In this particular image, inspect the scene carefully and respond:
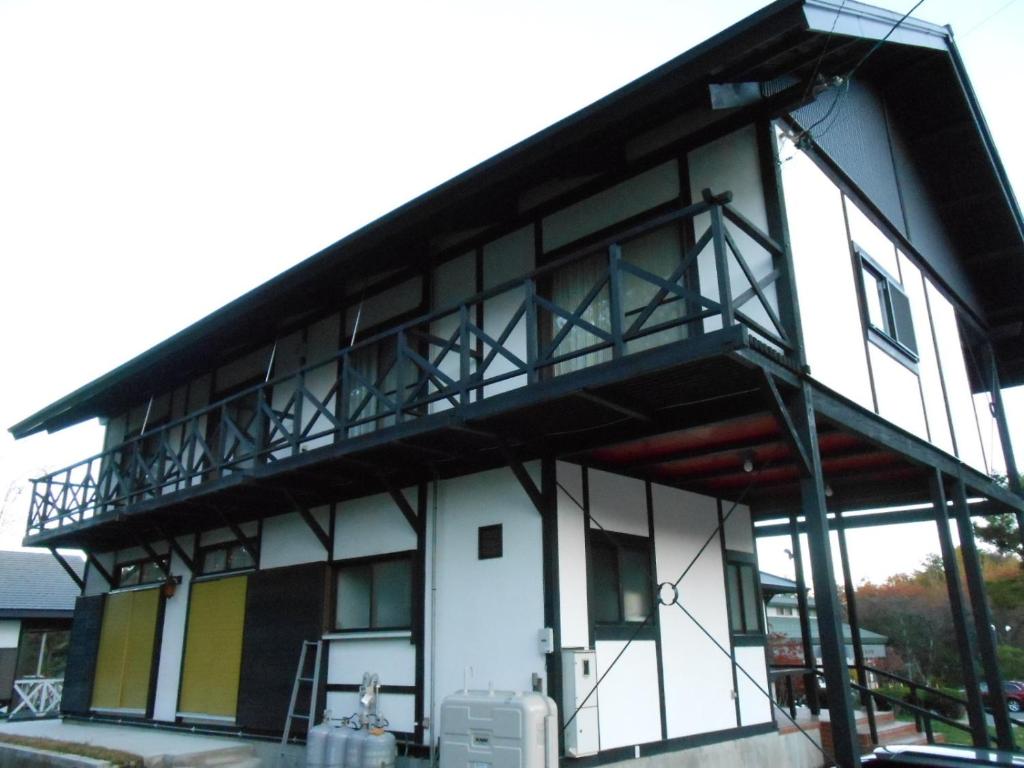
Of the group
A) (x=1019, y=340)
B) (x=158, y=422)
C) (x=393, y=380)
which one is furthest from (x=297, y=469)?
(x=1019, y=340)

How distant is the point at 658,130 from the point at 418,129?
12.5 metres

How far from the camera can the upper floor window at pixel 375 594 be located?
9438mm

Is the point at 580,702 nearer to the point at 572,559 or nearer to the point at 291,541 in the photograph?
the point at 572,559

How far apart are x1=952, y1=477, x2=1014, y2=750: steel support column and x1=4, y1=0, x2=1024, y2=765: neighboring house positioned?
15 centimetres

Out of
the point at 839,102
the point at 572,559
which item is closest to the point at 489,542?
the point at 572,559

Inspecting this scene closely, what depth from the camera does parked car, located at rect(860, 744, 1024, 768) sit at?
623cm

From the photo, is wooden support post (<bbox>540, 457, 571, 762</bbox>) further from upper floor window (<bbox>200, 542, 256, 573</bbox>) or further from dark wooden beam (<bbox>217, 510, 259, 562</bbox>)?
upper floor window (<bbox>200, 542, 256, 573</bbox>)

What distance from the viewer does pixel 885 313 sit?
32.2ft

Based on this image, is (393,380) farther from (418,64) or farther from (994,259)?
(994,259)

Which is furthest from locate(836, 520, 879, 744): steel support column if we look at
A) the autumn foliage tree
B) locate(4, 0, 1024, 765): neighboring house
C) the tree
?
the autumn foliage tree

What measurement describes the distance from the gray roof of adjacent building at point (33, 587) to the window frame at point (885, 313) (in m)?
18.6

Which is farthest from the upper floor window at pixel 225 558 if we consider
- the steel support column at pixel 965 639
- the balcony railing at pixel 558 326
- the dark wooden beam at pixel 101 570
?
the steel support column at pixel 965 639

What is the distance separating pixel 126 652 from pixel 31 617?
32.5ft

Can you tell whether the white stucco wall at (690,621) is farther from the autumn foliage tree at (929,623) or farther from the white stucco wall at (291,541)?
the autumn foliage tree at (929,623)
